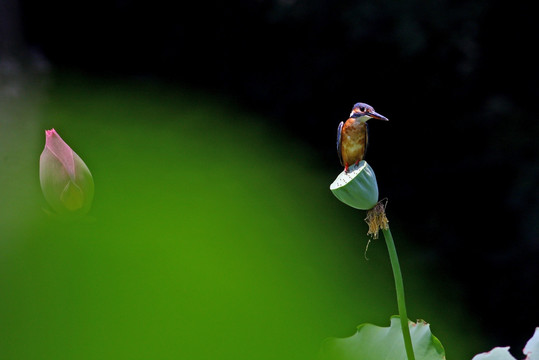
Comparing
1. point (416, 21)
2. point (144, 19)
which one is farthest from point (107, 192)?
point (144, 19)

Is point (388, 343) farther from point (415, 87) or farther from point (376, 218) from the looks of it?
point (415, 87)

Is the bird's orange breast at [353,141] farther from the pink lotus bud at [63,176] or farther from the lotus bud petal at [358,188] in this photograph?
the pink lotus bud at [63,176]

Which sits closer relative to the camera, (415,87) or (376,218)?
(376,218)

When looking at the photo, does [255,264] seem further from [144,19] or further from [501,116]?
[144,19]

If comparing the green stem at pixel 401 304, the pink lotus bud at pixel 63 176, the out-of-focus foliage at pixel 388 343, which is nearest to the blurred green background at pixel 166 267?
the pink lotus bud at pixel 63 176

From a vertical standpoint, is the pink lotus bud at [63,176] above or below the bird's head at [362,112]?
below

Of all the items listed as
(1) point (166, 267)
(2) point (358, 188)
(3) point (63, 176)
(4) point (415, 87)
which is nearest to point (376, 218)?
(2) point (358, 188)
